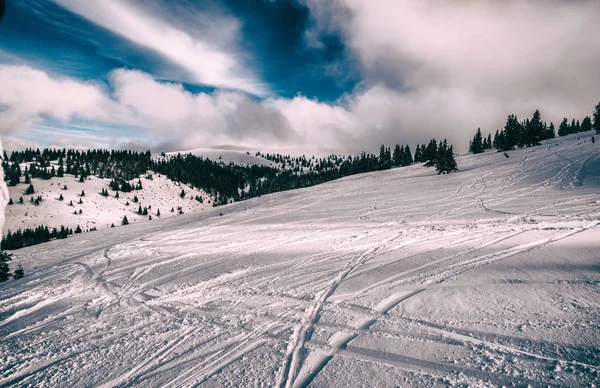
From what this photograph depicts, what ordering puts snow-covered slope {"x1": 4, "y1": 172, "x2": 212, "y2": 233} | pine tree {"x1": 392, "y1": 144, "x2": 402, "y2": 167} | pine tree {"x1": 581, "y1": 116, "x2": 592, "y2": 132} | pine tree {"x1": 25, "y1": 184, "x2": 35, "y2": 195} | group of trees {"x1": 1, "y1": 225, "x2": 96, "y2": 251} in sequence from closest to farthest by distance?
1. group of trees {"x1": 1, "y1": 225, "x2": 96, "y2": 251}
2. pine tree {"x1": 581, "y1": 116, "x2": 592, "y2": 132}
3. pine tree {"x1": 392, "y1": 144, "x2": 402, "y2": 167}
4. snow-covered slope {"x1": 4, "y1": 172, "x2": 212, "y2": 233}
5. pine tree {"x1": 25, "y1": 184, "x2": 35, "y2": 195}

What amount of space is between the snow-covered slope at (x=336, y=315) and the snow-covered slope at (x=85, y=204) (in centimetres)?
12016

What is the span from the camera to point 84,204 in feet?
383

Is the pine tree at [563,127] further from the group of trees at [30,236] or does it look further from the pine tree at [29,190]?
the pine tree at [29,190]

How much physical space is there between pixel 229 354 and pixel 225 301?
269 centimetres

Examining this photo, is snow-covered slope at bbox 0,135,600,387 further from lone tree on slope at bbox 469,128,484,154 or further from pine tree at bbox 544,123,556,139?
pine tree at bbox 544,123,556,139

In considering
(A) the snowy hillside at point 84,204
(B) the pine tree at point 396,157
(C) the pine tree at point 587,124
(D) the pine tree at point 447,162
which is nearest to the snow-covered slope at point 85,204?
(A) the snowy hillside at point 84,204

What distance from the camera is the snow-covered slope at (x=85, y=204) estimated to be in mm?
102188

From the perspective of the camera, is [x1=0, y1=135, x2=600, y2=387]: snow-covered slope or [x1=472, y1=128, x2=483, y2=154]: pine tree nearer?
[x1=0, y1=135, x2=600, y2=387]: snow-covered slope

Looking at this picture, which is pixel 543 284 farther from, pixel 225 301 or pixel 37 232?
pixel 37 232

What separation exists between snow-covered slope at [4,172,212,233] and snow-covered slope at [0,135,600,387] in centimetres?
12016

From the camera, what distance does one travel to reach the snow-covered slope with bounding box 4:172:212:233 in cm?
10219

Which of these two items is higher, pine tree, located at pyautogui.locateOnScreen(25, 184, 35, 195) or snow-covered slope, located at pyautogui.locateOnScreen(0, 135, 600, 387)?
pine tree, located at pyautogui.locateOnScreen(25, 184, 35, 195)

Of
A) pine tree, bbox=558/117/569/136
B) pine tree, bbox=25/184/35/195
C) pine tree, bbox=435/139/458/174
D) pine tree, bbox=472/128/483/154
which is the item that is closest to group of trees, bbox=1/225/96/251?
pine tree, bbox=25/184/35/195

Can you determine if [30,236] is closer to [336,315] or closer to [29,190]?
[29,190]
